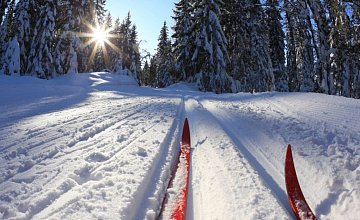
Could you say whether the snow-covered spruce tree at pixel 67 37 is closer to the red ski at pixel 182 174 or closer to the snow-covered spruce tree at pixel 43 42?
the snow-covered spruce tree at pixel 43 42

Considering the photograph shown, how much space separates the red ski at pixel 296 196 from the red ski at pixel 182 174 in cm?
97

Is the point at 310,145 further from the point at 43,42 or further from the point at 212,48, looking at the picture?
the point at 212,48

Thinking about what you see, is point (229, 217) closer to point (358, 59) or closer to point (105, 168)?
point (105, 168)

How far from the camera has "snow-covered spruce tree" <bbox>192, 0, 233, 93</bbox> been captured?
20.7m

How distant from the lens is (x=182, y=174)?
3.49 metres

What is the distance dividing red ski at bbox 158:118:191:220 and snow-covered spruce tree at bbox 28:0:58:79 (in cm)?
1301

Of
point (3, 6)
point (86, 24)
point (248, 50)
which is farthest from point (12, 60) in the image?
point (248, 50)

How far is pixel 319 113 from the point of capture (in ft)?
20.1

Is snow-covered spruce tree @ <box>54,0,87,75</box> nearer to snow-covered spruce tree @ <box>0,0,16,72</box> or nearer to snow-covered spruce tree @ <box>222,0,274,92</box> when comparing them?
snow-covered spruce tree @ <box>0,0,16,72</box>

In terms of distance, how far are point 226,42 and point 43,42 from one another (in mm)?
11611

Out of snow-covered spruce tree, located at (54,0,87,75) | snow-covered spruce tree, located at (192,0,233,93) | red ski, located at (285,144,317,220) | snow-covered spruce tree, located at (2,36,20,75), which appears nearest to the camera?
red ski, located at (285,144,317,220)

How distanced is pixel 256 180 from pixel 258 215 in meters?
0.69

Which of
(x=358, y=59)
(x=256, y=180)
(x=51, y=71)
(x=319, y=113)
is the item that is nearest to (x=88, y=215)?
(x=256, y=180)

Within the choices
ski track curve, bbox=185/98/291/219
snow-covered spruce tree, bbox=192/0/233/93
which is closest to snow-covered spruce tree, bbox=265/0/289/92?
snow-covered spruce tree, bbox=192/0/233/93
